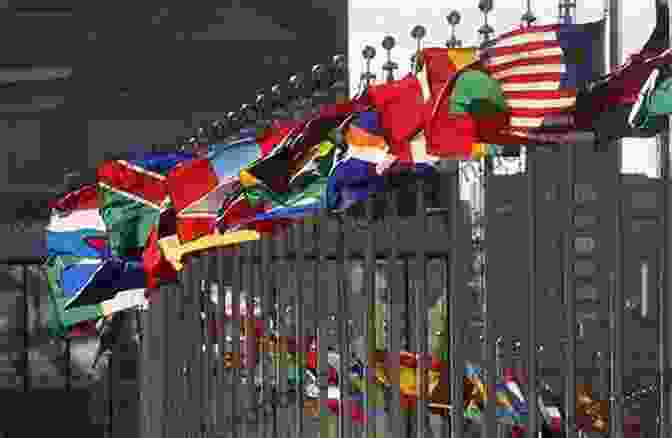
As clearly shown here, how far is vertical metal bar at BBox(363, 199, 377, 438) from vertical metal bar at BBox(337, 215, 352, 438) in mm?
107

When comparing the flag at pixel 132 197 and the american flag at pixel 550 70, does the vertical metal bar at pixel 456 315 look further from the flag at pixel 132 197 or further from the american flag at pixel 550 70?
the flag at pixel 132 197

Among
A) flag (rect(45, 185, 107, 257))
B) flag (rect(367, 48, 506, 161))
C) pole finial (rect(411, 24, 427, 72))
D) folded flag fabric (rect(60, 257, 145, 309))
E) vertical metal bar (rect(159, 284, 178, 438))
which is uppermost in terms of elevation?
pole finial (rect(411, 24, 427, 72))

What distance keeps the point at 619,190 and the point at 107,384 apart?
22433mm

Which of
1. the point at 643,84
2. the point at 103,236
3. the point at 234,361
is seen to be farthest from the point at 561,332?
the point at 103,236

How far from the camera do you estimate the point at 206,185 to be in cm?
836

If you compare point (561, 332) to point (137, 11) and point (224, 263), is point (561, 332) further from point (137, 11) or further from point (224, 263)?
point (137, 11)

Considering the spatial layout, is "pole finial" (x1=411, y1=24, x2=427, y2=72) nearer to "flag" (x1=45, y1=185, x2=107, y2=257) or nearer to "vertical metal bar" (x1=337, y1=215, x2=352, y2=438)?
"vertical metal bar" (x1=337, y1=215, x2=352, y2=438)

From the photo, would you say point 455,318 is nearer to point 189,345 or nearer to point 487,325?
point 487,325

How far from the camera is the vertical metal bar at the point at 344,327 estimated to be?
22.3 feet

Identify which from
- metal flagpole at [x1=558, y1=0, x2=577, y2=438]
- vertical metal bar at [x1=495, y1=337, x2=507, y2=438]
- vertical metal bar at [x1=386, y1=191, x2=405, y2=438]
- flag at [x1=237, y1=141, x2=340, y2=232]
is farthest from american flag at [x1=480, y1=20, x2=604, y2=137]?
flag at [x1=237, y1=141, x2=340, y2=232]

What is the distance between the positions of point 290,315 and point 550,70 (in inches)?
217

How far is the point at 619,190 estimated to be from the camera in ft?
14.9

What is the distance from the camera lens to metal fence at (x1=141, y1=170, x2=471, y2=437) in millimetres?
6082

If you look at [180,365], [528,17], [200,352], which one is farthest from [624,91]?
[180,365]
